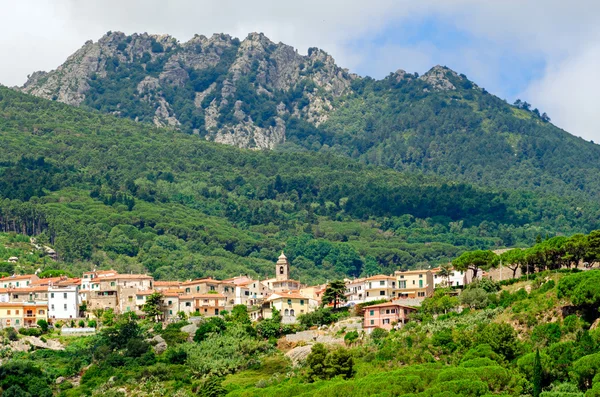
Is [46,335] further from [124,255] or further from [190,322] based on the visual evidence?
[124,255]

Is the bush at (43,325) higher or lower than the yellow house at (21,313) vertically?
lower

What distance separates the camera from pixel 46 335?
11144cm

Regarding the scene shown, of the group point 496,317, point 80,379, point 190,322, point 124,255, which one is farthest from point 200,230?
point 496,317

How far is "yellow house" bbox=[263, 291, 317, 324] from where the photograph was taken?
371 ft

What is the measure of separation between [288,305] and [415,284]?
11.6m

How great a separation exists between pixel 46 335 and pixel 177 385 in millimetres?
21868

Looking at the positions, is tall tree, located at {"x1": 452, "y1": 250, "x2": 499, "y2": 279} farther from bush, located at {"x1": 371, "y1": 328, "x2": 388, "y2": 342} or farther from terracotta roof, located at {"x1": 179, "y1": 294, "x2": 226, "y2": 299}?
terracotta roof, located at {"x1": 179, "y1": 294, "x2": 226, "y2": 299}

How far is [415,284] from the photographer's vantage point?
372ft

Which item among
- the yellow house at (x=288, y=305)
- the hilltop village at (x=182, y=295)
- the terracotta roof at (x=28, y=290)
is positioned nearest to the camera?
the yellow house at (x=288, y=305)

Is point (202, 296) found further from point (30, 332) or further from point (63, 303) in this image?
point (30, 332)

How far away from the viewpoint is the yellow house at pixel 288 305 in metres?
113

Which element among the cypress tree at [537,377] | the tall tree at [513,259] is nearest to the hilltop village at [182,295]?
the tall tree at [513,259]

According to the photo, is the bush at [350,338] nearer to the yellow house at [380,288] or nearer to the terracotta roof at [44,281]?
the yellow house at [380,288]

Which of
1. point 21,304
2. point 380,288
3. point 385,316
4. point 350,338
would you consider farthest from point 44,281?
point 385,316
